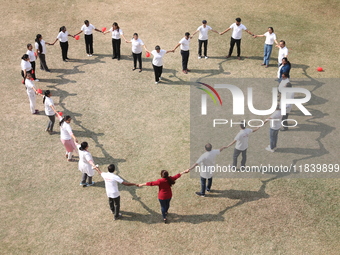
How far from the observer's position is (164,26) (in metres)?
23.6

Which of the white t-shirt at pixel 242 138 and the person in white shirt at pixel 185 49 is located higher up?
the person in white shirt at pixel 185 49

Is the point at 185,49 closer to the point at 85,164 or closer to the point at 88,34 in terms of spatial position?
the point at 88,34

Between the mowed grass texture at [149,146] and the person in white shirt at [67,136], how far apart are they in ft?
2.04

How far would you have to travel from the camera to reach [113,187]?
11484 mm

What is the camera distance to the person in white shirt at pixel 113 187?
11.4 metres

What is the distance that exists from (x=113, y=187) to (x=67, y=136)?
341 cm

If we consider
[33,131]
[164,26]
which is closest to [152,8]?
[164,26]

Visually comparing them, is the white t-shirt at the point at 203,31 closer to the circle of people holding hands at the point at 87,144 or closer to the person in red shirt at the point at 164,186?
the circle of people holding hands at the point at 87,144

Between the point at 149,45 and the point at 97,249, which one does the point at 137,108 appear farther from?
the point at 97,249

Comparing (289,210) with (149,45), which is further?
(149,45)

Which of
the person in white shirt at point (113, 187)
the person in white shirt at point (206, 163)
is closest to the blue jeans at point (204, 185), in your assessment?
the person in white shirt at point (206, 163)

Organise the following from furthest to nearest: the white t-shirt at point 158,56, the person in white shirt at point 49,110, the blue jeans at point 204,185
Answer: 1. the white t-shirt at point 158,56
2. the person in white shirt at point 49,110
3. the blue jeans at point 204,185

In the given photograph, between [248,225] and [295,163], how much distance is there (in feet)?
11.9

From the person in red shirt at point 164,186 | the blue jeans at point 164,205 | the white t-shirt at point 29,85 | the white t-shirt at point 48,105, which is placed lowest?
the blue jeans at point 164,205
